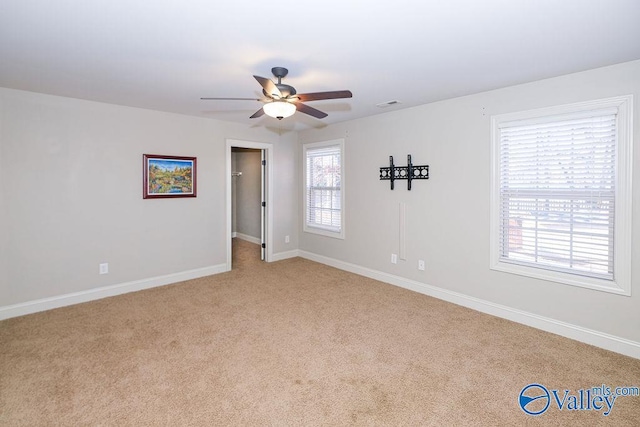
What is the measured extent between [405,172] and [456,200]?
801mm

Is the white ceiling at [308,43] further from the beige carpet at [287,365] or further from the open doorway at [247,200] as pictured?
the open doorway at [247,200]

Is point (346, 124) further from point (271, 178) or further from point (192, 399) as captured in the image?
point (192, 399)

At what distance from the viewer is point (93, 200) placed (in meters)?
3.94

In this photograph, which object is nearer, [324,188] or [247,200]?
[324,188]

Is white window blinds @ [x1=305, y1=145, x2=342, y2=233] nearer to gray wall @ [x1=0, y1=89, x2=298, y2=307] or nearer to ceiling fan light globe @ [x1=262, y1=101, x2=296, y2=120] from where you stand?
gray wall @ [x1=0, y1=89, x2=298, y2=307]

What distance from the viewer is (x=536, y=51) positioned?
2.47 metres

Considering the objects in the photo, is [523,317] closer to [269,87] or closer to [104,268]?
[269,87]

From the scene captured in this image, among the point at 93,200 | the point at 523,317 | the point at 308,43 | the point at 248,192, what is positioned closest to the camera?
the point at 308,43

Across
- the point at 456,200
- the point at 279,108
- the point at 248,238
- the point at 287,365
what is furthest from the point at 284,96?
the point at 248,238

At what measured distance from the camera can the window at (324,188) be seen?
5.34 metres

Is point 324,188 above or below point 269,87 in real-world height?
below

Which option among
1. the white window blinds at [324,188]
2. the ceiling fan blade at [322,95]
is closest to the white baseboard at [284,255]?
the white window blinds at [324,188]

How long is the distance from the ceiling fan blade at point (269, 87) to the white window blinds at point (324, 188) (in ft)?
8.97

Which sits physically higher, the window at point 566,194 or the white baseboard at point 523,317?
the window at point 566,194
